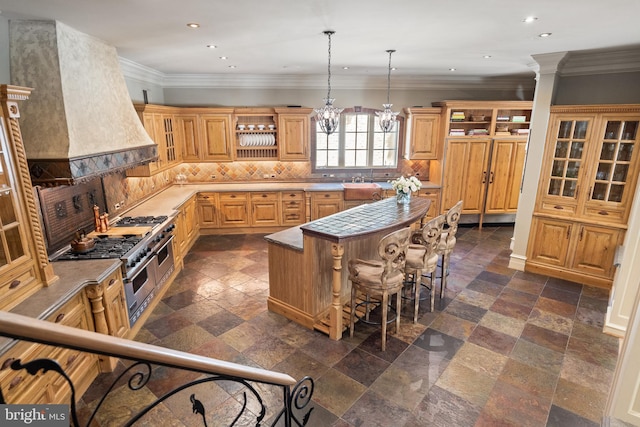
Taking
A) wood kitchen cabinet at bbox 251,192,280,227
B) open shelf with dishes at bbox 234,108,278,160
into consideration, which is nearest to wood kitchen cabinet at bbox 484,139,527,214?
wood kitchen cabinet at bbox 251,192,280,227

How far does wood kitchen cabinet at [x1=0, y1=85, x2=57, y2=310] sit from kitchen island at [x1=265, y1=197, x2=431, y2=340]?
2.06 meters

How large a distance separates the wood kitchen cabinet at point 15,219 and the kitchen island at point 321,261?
6.75 ft

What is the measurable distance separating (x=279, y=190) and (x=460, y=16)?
447 cm

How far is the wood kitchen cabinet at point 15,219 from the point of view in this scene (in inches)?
90.7

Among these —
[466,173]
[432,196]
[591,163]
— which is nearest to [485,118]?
[466,173]

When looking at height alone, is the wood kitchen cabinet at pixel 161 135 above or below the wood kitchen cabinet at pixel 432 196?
above

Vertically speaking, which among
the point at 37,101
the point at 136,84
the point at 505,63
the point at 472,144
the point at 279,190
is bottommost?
the point at 279,190

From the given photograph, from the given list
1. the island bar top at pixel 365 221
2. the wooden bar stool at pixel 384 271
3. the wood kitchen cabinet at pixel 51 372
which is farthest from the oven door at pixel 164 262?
the wooden bar stool at pixel 384 271

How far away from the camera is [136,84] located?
5500 mm

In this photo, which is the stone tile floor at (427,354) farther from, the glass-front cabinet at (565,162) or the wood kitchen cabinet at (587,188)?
the glass-front cabinet at (565,162)

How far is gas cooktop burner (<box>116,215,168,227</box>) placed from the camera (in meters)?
4.24

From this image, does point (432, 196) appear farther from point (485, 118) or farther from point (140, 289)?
point (140, 289)

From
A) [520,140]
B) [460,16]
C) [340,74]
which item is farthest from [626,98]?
[340,74]

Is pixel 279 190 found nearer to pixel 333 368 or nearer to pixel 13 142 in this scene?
pixel 333 368
